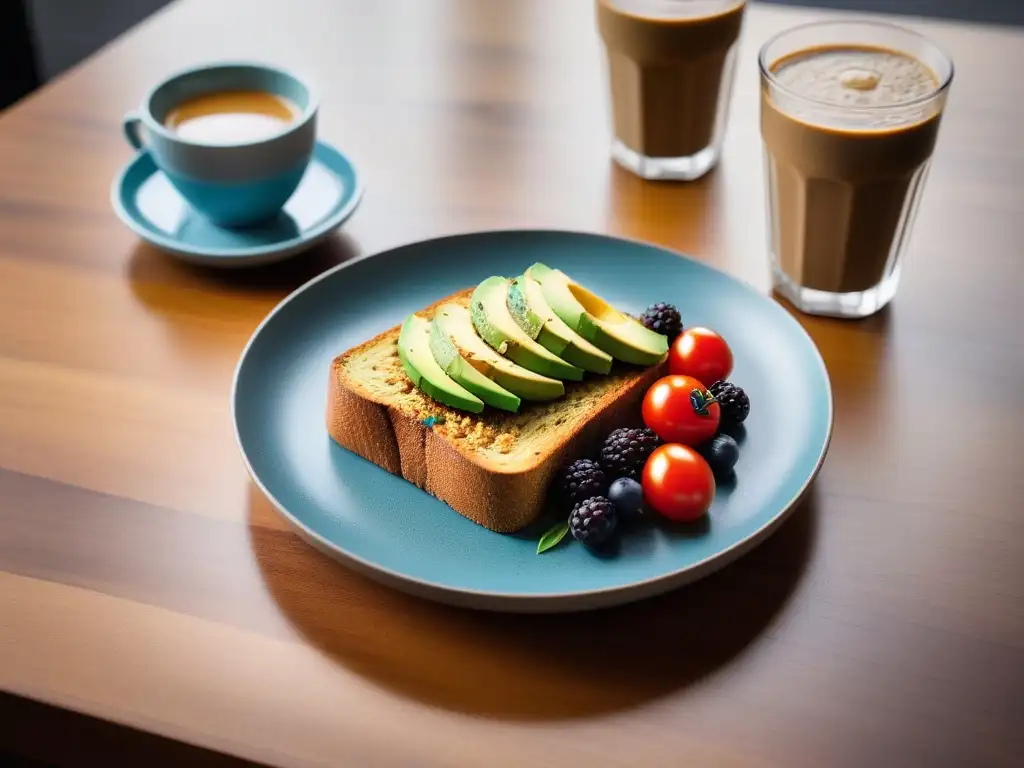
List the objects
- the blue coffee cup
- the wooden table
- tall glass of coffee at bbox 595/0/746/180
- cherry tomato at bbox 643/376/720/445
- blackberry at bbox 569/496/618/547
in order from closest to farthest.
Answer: the wooden table → blackberry at bbox 569/496/618/547 → cherry tomato at bbox 643/376/720/445 → the blue coffee cup → tall glass of coffee at bbox 595/0/746/180

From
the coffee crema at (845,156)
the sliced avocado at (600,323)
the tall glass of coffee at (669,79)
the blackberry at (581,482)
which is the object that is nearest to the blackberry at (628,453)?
the blackberry at (581,482)

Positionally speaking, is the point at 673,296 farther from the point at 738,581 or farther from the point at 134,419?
the point at 134,419

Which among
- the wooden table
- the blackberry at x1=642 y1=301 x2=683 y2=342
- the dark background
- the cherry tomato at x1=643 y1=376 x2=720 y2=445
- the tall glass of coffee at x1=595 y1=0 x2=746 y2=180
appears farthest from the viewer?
the dark background

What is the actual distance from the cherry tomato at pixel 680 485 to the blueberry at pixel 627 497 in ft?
0.06

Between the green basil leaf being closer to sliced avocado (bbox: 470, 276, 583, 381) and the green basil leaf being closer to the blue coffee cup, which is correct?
sliced avocado (bbox: 470, 276, 583, 381)

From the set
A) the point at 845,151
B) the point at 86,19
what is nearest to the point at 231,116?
the point at 845,151

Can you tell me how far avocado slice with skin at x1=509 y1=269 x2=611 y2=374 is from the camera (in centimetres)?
121

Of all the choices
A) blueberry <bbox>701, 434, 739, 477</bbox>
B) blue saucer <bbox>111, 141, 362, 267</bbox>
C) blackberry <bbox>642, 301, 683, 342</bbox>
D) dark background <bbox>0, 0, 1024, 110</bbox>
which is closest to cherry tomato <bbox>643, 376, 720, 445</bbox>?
blueberry <bbox>701, 434, 739, 477</bbox>

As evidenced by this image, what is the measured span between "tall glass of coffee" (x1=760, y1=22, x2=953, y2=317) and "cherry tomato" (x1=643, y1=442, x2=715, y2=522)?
1.46ft

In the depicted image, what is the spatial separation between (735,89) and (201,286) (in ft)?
3.30

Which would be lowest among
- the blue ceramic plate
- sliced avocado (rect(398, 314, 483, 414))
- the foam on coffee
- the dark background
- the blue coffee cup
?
the dark background

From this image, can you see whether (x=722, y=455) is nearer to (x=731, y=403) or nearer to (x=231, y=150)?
(x=731, y=403)

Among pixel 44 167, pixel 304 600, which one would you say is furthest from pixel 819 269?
pixel 44 167

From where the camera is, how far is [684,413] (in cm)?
114
